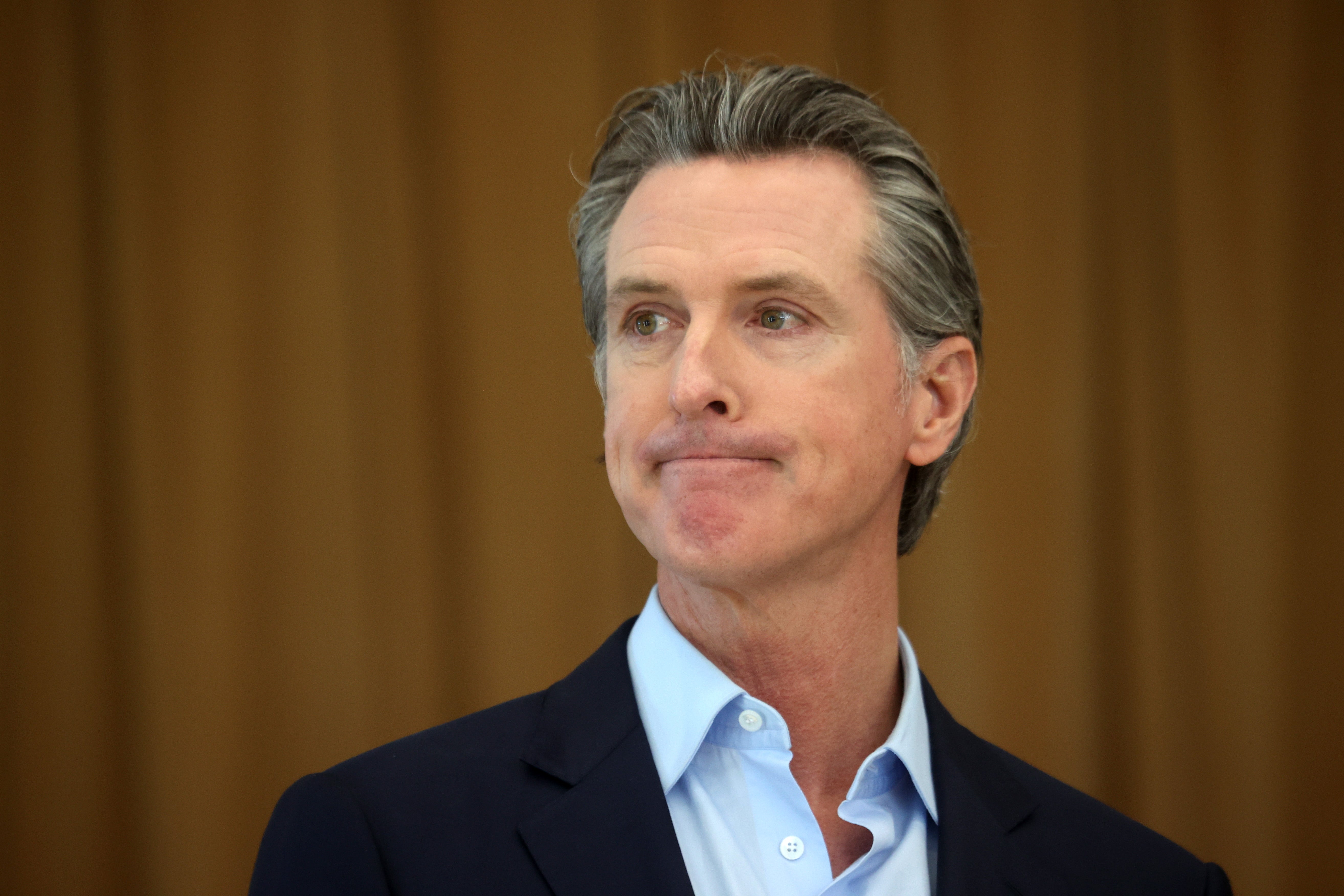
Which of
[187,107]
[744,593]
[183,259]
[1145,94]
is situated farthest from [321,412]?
[1145,94]

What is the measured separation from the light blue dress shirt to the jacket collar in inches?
1.2

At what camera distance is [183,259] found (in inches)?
91.7

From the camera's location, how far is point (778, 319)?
4.69 ft

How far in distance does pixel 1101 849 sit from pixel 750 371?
82 centimetres

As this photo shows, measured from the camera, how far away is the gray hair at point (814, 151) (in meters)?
1.52

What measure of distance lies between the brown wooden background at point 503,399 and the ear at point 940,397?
100cm

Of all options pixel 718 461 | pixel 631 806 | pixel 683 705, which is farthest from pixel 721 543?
pixel 631 806

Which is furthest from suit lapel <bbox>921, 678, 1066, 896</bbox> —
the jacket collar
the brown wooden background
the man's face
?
the brown wooden background

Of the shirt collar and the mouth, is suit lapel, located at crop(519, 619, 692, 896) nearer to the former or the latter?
the shirt collar

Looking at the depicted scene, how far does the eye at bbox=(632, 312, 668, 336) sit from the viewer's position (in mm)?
1467

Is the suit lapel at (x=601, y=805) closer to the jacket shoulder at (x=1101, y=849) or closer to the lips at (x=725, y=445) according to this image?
the lips at (x=725, y=445)

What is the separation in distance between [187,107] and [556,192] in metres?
0.76

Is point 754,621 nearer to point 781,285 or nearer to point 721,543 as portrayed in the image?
point 721,543

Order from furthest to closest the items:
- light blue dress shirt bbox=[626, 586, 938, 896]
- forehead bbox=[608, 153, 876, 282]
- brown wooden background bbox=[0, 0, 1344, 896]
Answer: brown wooden background bbox=[0, 0, 1344, 896]
forehead bbox=[608, 153, 876, 282]
light blue dress shirt bbox=[626, 586, 938, 896]
